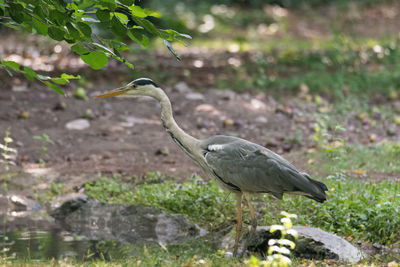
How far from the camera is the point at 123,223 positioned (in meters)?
7.04

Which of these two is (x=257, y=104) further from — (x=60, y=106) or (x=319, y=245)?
(x=319, y=245)

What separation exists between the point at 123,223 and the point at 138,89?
1825 mm

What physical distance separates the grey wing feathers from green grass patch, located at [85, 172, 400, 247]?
0.83m

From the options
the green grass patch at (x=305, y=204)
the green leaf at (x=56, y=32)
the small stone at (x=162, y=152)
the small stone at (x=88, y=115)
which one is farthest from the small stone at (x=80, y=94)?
the green leaf at (x=56, y=32)

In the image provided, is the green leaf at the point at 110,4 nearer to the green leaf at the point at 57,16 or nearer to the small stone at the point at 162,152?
the green leaf at the point at 57,16

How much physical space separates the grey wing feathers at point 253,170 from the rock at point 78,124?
165 inches

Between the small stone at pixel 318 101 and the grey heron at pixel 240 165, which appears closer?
the grey heron at pixel 240 165

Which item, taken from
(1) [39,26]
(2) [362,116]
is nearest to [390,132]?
(2) [362,116]

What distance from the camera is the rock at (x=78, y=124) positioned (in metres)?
9.55

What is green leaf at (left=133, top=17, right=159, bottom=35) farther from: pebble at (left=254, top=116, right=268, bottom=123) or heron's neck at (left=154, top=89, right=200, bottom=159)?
pebble at (left=254, top=116, right=268, bottom=123)

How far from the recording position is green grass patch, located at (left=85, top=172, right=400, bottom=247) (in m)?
6.00

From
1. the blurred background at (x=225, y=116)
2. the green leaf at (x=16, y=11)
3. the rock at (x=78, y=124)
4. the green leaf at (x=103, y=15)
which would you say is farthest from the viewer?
the rock at (x=78, y=124)

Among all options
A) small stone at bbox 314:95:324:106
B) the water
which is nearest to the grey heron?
the water

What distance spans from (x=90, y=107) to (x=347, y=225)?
539 cm
